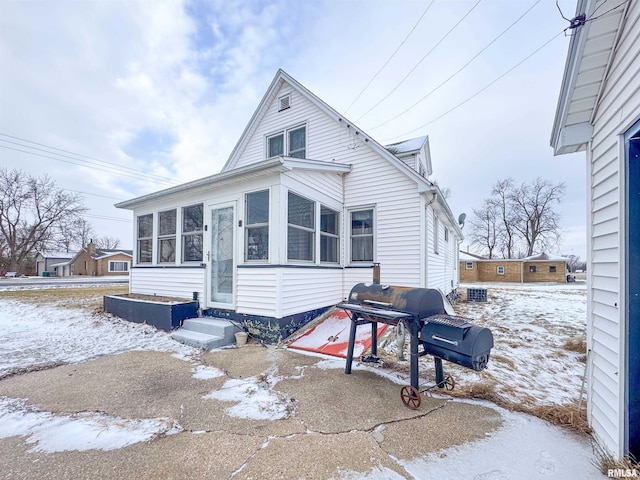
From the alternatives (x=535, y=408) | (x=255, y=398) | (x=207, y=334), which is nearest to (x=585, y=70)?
(x=535, y=408)

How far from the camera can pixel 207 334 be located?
5.78m

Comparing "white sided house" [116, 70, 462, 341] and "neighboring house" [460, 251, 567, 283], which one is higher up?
"white sided house" [116, 70, 462, 341]

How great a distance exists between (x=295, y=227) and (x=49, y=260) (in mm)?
57285

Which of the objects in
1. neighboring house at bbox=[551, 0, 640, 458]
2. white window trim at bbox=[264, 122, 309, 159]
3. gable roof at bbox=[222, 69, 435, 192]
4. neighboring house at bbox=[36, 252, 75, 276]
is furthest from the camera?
neighboring house at bbox=[36, 252, 75, 276]

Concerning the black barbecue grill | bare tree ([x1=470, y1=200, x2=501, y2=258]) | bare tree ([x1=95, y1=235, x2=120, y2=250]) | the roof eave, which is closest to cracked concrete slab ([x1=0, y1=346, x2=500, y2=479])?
the black barbecue grill

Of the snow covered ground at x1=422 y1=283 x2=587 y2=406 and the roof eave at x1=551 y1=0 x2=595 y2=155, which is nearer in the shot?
the roof eave at x1=551 y1=0 x2=595 y2=155

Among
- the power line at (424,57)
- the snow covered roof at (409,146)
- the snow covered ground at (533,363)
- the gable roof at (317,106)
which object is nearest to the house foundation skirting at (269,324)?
the snow covered ground at (533,363)

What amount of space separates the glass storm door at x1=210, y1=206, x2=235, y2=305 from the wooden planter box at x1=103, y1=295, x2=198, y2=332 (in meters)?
0.61

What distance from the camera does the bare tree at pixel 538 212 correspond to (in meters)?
33.3

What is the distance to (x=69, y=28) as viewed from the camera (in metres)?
8.30

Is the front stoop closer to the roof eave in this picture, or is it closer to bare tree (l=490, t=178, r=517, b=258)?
the roof eave

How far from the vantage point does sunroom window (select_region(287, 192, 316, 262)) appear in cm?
600

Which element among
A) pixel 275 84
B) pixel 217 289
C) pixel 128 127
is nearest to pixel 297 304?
pixel 217 289

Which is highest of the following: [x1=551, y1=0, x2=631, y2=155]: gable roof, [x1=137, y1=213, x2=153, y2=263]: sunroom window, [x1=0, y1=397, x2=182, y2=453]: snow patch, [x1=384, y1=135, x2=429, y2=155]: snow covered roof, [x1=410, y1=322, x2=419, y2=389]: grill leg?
[x1=384, y1=135, x2=429, y2=155]: snow covered roof
